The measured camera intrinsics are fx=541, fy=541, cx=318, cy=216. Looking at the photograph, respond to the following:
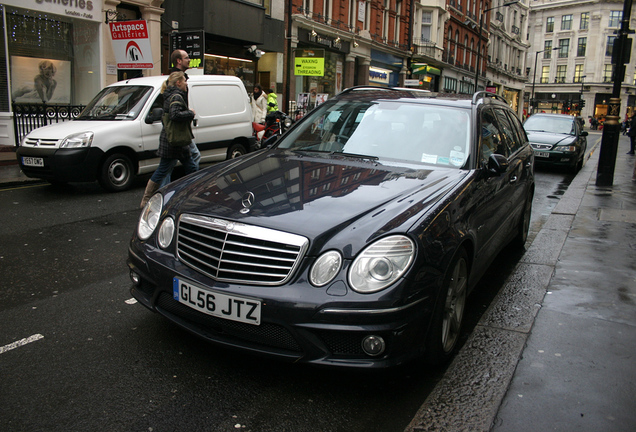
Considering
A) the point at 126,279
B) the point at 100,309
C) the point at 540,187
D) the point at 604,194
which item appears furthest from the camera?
the point at 540,187

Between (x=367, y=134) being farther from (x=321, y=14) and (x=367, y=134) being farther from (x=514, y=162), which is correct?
(x=321, y=14)

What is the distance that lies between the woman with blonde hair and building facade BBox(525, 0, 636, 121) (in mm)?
88408

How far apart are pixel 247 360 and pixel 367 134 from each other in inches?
79.5

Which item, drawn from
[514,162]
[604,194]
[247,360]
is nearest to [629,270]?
[514,162]

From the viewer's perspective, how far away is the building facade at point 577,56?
9000 centimetres

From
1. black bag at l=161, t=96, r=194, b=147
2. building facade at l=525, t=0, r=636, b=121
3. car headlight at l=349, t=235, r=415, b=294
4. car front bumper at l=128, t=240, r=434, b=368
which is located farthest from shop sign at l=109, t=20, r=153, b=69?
building facade at l=525, t=0, r=636, b=121

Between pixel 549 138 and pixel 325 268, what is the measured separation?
13334 mm

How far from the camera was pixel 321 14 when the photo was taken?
2788cm

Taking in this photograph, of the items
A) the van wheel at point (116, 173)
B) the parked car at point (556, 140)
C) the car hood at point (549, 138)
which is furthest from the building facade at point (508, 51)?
the van wheel at point (116, 173)

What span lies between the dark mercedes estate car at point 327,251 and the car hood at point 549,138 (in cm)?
1122

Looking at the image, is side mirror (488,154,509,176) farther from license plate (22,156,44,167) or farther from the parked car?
the parked car

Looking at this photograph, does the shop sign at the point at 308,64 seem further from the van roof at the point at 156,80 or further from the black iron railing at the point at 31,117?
the van roof at the point at 156,80

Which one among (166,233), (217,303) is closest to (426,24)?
(166,233)

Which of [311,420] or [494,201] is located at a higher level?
[494,201]
